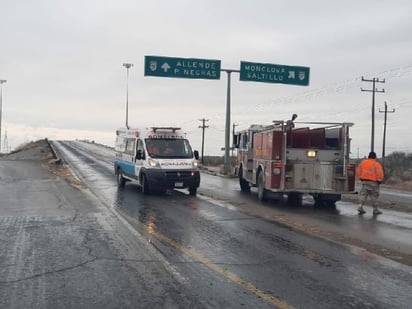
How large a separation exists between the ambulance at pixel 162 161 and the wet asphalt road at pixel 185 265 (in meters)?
4.42

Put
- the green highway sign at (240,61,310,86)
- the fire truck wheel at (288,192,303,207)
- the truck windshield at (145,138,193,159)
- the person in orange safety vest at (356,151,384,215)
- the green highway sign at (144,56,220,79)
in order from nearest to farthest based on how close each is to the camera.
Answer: the person in orange safety vest at (356,151,384,215), the fire truck wheel at (288,192,303,207), the truck windshield at (145,138,193,159), the green highway sign at (144,56,220,79), the green highway sign at (240,61,310,86)

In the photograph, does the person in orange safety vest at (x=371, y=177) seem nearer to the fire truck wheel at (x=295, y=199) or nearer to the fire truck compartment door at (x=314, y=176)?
the fire truck compartment door at (x=314, y=176)

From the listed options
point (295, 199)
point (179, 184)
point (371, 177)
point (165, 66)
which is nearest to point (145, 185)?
point (179, 184)

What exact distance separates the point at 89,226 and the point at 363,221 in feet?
21.2

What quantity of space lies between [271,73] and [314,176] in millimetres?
17590

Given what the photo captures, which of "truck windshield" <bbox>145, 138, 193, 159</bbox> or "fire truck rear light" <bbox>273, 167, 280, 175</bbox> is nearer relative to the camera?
"fire truck rear light" <bbox>273, 167, 280, 175</bbox>

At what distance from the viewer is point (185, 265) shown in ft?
24.4

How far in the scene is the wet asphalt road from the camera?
5902mm

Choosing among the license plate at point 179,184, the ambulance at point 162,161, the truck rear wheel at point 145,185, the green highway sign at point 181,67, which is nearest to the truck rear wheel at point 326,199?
the ambulance at point 162,161

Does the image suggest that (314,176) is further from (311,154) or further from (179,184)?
(179,184)

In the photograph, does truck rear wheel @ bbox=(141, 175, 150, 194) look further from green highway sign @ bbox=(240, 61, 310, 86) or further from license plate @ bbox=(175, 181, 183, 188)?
green highway sign @ bbox=(240, 61, 310, 86)

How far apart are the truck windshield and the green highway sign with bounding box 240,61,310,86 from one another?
46.8ft

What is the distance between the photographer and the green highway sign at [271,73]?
32.3m

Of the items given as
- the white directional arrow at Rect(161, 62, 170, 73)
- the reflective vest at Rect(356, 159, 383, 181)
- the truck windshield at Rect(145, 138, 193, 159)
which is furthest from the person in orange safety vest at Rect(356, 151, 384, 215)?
the white directional arrow at Rect(161, 62, 170, 73)
